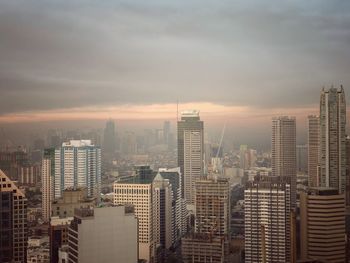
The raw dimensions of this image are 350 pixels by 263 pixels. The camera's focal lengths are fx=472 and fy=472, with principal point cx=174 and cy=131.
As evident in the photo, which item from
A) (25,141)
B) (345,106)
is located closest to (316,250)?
(345,106)

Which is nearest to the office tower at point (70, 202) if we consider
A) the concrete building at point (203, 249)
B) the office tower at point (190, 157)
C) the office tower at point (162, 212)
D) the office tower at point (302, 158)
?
the office tower at point (162, 212)

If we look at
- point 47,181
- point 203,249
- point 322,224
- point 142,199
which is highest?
point 47,181

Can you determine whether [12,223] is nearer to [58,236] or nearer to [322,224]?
[58,236]

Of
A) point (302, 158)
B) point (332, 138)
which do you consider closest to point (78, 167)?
point (302, 158)

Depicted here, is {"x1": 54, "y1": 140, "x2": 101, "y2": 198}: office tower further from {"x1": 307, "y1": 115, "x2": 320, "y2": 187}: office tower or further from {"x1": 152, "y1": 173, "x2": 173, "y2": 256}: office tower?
{"x1": 307, "y1": 115, "x2": 320, "y2": 187}: office tower

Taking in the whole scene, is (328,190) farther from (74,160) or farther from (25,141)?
(25,141)
